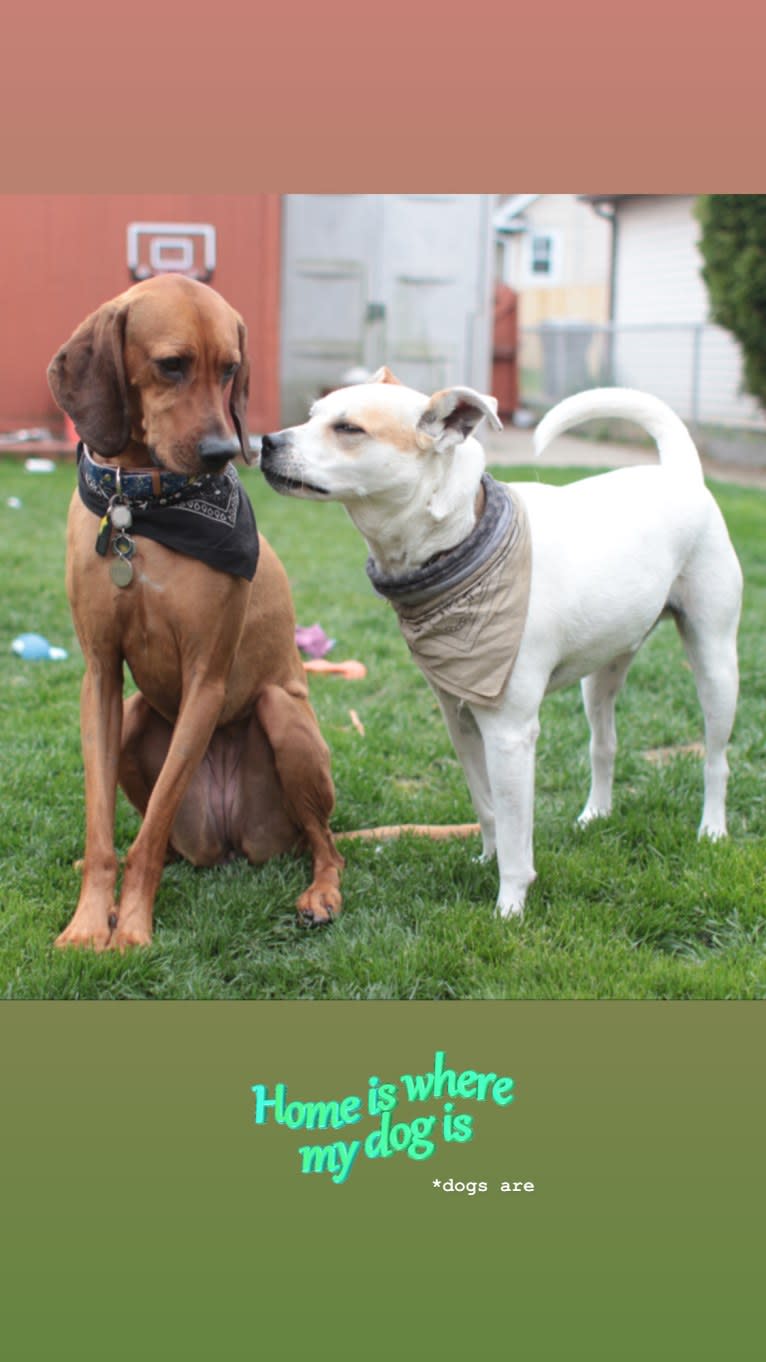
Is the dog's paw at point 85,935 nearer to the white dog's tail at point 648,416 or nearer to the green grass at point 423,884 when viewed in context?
the green grass at point 423,884

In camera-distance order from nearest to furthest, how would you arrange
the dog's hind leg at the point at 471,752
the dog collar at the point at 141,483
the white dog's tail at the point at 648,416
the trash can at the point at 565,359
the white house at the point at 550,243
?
1. the dog collar at the point at 141,483
2. the dog's hind leg at the point at 471,752
3. the white dog's tail at the point at 648,416
4. the trash can at the point at 565,359
5. the white house at the point at 550,243

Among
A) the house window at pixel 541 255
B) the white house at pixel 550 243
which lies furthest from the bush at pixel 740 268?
the house window at pixel 541 255

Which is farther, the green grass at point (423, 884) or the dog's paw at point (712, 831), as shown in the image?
the dog's paw at point (712, 831)

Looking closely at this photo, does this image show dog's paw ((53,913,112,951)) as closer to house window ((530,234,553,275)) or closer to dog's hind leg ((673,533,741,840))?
dog's hind leg ((673,533,741,840))

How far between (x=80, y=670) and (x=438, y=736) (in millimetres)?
1895

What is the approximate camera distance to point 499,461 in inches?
552

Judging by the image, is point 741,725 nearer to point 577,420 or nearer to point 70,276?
point 577,420

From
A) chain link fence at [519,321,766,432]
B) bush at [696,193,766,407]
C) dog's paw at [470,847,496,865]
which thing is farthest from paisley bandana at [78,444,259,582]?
chain link fence at [519,321,766,432]

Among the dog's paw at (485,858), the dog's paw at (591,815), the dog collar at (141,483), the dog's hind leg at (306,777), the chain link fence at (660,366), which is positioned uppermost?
the chain link fence at (660,366)

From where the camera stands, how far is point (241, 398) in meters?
3.59

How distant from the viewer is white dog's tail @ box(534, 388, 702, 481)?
13.0 ft

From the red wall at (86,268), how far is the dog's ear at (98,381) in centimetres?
1030

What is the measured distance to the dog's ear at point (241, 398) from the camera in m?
3.54

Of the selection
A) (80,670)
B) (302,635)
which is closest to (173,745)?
(80,670)
